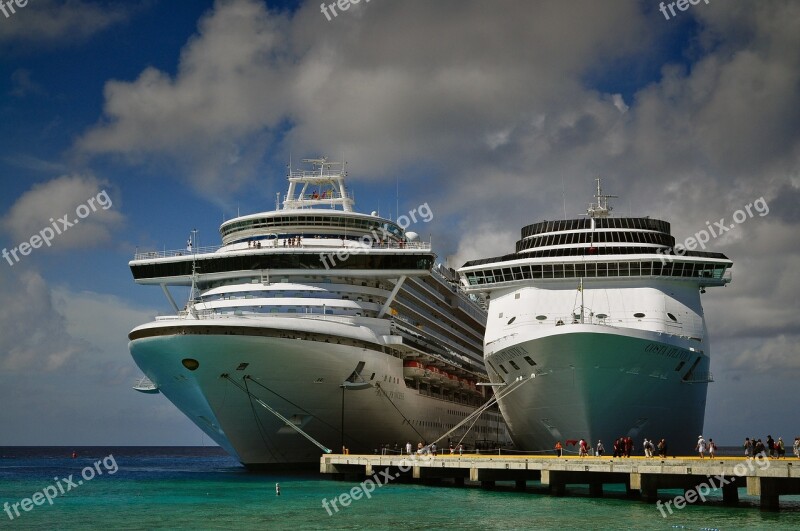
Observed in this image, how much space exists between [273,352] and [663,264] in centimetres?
1815

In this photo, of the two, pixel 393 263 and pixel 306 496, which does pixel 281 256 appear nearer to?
pixel 393 263

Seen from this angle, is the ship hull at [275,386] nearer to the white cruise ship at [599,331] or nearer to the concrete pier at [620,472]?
the concrete pier at [620,472]

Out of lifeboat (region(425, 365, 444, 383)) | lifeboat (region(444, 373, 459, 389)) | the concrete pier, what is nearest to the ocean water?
the concrete pier

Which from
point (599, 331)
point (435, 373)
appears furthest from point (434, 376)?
point (599, 331)

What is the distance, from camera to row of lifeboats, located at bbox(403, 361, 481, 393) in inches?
1976

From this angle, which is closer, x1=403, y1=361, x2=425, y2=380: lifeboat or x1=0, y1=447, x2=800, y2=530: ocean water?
x1=0, y1=447, x2=800, y2=530: ocean water

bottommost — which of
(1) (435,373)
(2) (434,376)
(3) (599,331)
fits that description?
(2) (434,376)

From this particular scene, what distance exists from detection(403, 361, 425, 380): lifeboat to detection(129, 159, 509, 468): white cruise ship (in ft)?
0.20

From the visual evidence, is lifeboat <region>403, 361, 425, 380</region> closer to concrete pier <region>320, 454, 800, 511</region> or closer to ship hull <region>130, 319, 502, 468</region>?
ship hull <region>130, 319, 502, 468</region>

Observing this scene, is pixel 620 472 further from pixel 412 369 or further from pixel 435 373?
pixel 435 373

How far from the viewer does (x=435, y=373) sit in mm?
53531

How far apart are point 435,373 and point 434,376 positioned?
0.74 ft

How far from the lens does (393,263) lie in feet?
153

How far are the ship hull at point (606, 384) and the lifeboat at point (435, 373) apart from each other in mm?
10188
